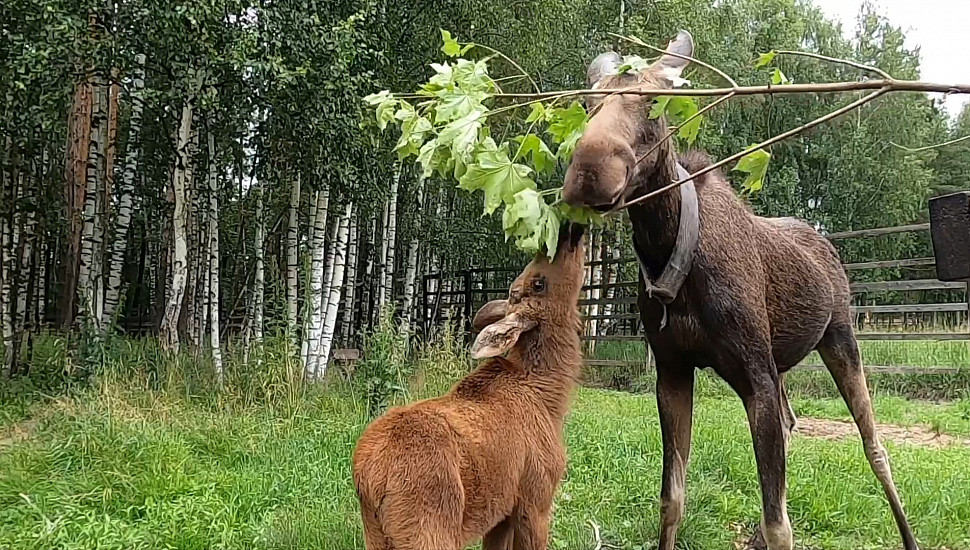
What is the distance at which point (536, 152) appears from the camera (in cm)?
309

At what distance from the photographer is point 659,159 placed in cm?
323

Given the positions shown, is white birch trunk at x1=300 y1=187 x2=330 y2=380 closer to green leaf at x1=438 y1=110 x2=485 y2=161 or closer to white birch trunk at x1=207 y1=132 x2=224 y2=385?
white birch trunk at x1=207 y1=132 x2=224 y2=385

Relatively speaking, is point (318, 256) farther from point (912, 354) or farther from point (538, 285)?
point (912, 354)

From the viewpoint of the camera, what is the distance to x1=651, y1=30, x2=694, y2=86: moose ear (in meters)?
2.91

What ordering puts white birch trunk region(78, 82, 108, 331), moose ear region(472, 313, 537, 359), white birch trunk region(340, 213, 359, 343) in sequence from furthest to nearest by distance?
1. white birch trunk region(340, 213, 359, 343)
2. white birch trunk region(78, 82, 108, 331)
3. moose ear region(472, 313, 537, 359)

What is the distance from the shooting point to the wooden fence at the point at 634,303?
1200 centimetres

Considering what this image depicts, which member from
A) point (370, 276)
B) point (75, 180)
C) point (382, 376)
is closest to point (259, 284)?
point (75, 180)

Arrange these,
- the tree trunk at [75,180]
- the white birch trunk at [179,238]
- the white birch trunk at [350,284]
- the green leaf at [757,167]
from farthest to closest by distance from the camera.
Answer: the white birch trunk at [350,284]
the tree trunk at [75,180]
the white birch trunk at [179,238]
the green leaf at [757,167]

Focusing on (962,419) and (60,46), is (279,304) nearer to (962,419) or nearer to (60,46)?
(60,46)

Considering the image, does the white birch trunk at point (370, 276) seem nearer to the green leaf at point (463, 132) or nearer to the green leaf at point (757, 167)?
the green leaf at point (463, 132)

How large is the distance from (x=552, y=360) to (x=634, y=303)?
11620 millimetres

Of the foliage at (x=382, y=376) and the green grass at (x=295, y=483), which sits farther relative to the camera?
the foliage at (x=382, y=376)

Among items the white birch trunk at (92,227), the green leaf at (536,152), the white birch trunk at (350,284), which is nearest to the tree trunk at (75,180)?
the white birch trunk at (92,227)

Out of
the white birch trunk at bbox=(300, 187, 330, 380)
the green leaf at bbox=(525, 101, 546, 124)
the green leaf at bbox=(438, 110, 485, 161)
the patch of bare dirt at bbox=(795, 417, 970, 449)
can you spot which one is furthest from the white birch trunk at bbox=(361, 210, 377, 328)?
the green leaf at bbox=(525, 101, 546, 124)
